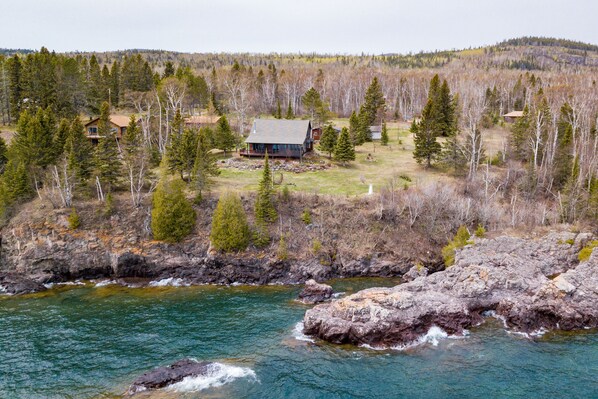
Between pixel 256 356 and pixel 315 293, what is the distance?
449 inches

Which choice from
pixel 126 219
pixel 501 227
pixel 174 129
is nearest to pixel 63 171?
pixel 126 219

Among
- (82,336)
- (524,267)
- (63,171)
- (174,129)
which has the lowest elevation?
(82,336)

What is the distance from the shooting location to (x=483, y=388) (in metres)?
28.2

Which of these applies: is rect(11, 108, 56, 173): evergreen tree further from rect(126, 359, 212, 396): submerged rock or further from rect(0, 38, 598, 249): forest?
rect(126, 359, 212, 396): submerged rock

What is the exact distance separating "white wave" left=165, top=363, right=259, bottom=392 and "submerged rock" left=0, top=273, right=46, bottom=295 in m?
24.4

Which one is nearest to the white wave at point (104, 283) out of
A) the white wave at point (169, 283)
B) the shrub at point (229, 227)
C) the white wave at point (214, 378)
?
the white wave at point (169, 283)

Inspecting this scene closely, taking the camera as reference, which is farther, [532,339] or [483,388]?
[532,339]

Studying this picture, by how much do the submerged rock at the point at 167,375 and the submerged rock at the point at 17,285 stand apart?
2222cm

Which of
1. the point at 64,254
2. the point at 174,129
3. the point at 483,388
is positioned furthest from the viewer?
the point at 174,129

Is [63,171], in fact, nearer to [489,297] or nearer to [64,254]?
[64,254]

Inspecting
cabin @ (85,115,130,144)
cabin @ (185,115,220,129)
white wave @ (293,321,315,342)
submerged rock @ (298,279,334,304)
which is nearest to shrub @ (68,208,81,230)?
cabin @ (85,115,130,144)

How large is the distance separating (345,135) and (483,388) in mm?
49068

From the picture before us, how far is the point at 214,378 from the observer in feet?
95.3

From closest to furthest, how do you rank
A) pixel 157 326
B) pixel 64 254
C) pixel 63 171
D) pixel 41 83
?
pixel 157 326 → pixel 64 254 → pixel 63 171 → pixel 41 83
